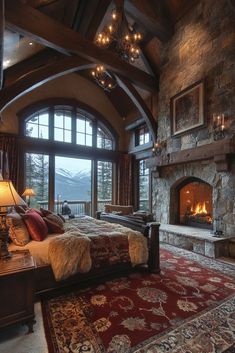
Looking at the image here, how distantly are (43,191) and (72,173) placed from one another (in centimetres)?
120

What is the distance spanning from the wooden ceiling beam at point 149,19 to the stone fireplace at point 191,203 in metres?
4.03

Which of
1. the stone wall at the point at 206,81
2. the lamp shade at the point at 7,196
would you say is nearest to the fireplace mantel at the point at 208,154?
the stone wall at the point at 206,81

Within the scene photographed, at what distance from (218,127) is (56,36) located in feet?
12.8

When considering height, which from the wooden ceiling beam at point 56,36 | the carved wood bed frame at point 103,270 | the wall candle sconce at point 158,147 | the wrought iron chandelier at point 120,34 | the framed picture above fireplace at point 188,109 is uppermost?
the wooden ceiling beam at point 56,36

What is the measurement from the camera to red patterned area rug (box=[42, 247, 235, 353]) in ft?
5.11

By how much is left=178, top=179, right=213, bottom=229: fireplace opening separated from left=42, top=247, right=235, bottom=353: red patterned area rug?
2.11m

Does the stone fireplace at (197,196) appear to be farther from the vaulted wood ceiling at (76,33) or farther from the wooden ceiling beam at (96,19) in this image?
the wooden ceiling beam at (96,19)

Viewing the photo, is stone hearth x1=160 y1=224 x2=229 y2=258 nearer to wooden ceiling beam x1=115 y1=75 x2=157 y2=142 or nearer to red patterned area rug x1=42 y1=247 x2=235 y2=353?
red patterned area rug x1=42 y1=247 x2=235 y2=353

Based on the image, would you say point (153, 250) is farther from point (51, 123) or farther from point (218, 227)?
point (51, 123)

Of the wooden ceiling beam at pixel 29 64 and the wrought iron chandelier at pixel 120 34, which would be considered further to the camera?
the wooden ceiling beam at pixel 29 64

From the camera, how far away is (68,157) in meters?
6.89

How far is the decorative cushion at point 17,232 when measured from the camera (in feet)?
7.46

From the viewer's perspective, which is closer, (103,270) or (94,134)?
A: (103,270)

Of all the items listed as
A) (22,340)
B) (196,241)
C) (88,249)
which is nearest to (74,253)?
(88,249)
